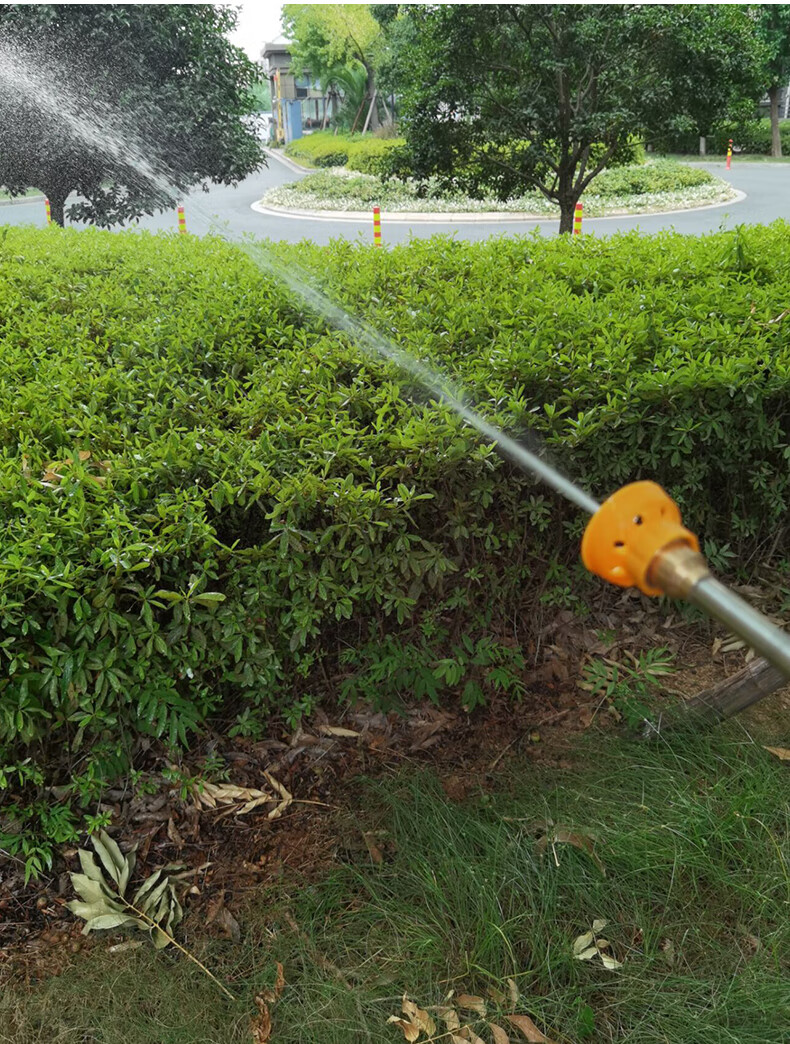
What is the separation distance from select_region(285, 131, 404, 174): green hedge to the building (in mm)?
4624

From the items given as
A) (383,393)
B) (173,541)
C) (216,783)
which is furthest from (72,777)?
(383,393)

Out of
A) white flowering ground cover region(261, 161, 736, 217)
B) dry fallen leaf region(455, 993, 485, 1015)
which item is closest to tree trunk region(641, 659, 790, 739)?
dry fallen leaf region(455, 993, 485, 1015)

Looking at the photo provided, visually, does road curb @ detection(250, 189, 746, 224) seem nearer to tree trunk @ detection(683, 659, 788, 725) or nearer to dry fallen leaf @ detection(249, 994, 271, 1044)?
tree trunk @ detection(683, 659, 788, 725)

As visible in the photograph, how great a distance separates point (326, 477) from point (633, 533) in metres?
1.51

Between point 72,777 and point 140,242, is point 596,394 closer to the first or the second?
point 72,777

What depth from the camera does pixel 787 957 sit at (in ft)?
6.56

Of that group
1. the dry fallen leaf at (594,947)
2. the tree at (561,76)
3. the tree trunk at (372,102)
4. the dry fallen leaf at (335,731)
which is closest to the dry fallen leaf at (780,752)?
the dry fallen leaf at (594,947)

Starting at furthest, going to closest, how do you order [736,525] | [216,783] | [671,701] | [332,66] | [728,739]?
[332,66] → [736,525] → [671,701] → [728,739] → [216,783]

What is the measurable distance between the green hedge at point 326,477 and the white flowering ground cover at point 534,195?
16.6 metres

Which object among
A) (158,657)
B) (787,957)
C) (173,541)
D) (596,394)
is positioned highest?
(596,394)

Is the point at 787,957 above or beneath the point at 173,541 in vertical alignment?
beneath

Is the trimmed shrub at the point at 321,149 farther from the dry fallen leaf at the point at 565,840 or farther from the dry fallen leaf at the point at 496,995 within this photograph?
the dry fallen leaf at the point at 496,995

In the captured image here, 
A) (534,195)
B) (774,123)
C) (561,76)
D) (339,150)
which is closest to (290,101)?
(339,150)

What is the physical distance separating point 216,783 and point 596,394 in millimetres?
1571
